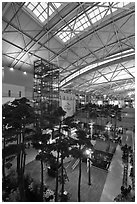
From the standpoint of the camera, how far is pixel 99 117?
2067 cm

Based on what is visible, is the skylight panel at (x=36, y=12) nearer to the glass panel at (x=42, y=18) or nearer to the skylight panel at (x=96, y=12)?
the glass panel at (x=42, y=18)

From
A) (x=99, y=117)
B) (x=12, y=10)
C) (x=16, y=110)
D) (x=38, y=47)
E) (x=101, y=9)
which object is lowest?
(x=99, y=117)

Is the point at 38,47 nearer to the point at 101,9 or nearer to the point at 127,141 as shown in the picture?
the point at 101,9

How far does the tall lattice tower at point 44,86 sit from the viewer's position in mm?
17062

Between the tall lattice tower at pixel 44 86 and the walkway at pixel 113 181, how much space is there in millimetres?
10368

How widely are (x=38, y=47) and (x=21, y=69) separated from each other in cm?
611

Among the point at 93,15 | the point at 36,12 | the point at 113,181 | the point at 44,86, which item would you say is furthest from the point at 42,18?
the point at 113,181

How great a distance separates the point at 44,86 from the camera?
1772 cm

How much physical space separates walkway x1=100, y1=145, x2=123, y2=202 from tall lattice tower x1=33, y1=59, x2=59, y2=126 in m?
10.4

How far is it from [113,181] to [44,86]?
14154 mm

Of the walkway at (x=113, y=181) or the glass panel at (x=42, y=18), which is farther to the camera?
the glass panel at (x=42, y=18)

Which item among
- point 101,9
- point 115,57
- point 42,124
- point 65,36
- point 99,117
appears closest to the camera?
point 42,124

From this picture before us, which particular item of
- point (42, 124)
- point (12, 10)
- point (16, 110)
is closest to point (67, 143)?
point (42, 124)

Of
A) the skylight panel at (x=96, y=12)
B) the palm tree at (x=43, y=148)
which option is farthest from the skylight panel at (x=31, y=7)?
the palm tree at (x=43, y=148)
